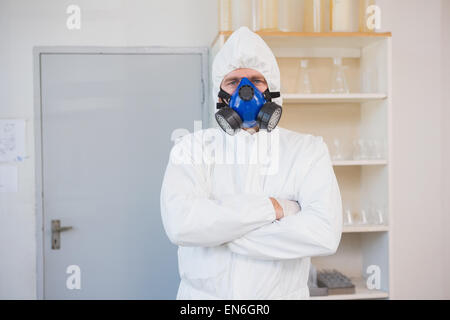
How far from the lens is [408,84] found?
2662 millimetres

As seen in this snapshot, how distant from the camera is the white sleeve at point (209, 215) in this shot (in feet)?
4.66

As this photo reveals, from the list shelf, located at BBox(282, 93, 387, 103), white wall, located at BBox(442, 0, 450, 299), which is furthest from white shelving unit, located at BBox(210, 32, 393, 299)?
white wall, located at BBox(442, 0, 450, 299)

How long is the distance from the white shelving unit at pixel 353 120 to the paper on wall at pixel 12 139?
1.08 m

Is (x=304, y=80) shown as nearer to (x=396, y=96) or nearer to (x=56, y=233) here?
(x=396, y=96)

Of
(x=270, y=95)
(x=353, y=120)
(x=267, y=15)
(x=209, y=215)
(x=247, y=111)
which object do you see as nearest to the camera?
(x=209, y=215)

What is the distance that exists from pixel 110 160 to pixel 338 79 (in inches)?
53.2

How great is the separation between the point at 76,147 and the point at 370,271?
178cm

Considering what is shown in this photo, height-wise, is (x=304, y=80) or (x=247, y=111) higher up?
(x=304, y=80)

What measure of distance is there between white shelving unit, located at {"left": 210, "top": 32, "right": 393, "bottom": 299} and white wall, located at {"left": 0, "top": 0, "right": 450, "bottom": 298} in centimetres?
23

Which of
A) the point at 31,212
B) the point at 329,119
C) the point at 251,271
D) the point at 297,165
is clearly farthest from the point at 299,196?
the point at 31,212

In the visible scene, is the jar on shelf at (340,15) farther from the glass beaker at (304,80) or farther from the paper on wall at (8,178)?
the paper on wall at (8,178)

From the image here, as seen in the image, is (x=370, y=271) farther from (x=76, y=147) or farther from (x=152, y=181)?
(x=76, y=147)

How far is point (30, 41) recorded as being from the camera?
2.51 m

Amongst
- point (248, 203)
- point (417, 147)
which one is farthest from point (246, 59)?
point (417, 147)
